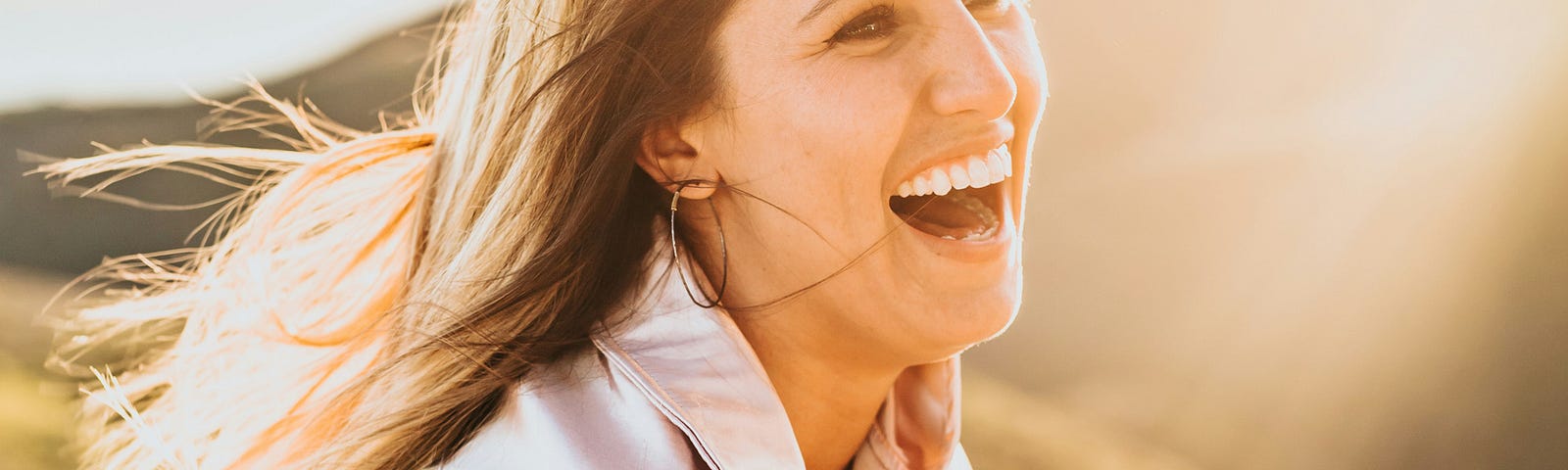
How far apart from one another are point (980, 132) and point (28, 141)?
5.74 ft

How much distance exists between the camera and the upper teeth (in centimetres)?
92

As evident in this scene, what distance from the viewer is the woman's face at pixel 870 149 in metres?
0.90

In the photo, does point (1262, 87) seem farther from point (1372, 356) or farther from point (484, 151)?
point (484, 151)

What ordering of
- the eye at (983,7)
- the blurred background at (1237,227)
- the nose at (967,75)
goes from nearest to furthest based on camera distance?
the nose at (967,75)
the eye at (983,7)
the blurred background at (1237,227)

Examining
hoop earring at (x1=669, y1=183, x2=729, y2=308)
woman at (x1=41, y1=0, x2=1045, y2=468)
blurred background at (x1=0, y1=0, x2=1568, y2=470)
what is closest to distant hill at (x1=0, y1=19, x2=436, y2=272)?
blurred background at (x1=0, y1=0, x2=1568, y2=470)

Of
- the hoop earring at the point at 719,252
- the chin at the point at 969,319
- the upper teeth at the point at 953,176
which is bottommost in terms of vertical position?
the chin at the point at 969,319

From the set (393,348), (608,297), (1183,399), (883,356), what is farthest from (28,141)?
(1183,399)

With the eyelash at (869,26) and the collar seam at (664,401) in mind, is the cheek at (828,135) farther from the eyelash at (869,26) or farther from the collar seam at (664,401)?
the collar seam at (664,401)

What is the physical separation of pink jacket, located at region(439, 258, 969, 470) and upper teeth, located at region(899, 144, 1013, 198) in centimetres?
18

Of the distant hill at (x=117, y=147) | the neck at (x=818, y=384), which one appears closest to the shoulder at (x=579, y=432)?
the neck at (x=818, y=384)

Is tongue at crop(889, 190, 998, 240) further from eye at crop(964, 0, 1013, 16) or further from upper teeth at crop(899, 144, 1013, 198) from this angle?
eye at crop(964, 0, 1013, 16)

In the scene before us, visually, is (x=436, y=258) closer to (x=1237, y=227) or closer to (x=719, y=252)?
(x=719, y=252)

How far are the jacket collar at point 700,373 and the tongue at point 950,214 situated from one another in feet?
0.57

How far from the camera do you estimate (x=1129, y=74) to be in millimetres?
1863
